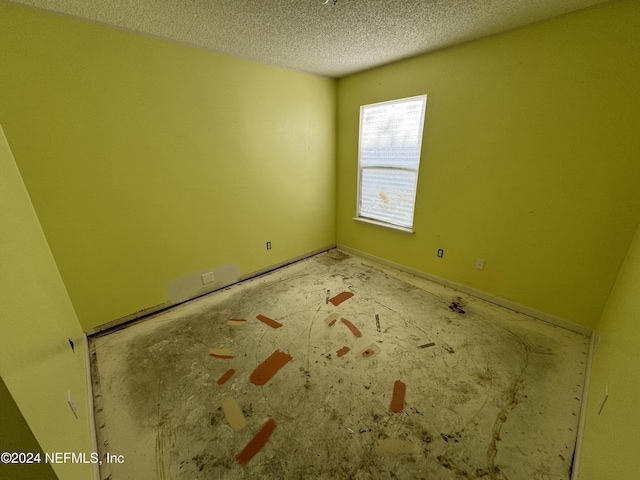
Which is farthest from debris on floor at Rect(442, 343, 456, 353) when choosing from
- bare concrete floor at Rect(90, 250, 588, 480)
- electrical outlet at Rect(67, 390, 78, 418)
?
electrical outlet at Rect(67, 390, 78, 418)

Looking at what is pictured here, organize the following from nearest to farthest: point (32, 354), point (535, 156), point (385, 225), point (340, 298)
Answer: point (32, 354) < point (535, 156) < point (340, 298) < point (385, 225)

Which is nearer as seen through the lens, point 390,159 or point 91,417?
point 91,417

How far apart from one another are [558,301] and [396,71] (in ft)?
9.37

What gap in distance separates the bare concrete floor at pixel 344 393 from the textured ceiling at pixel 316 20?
2.47 meters

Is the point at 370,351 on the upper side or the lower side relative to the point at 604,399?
lower

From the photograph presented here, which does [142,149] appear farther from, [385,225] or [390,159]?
[385,225]

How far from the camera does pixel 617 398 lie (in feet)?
3.38

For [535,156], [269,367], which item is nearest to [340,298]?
[269,367]

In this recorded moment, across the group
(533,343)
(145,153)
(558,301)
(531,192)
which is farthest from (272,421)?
(531,192)

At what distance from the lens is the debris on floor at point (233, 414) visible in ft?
4.73

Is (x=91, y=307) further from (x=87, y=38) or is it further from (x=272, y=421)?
(x=87, y=38)

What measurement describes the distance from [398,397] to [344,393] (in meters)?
0.36

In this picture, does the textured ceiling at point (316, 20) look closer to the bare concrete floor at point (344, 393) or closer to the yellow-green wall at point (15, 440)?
the yellow-green wall at point (15, 440)

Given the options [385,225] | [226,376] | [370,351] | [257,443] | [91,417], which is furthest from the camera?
[385,225]
